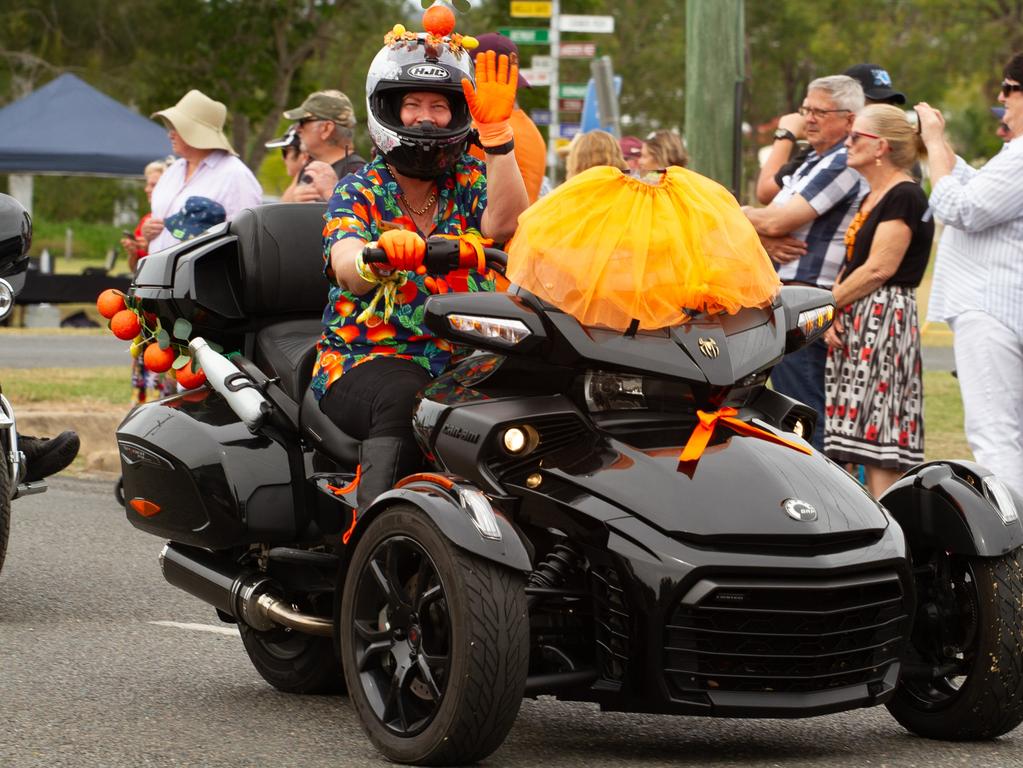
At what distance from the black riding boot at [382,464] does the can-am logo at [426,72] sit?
100 cm

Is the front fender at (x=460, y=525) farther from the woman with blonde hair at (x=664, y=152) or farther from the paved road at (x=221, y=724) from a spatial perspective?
the woman with blonde hair at (x=664, y=152)

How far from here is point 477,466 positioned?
4.52m

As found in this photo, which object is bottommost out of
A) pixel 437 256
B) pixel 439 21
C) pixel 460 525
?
pixel 460 525

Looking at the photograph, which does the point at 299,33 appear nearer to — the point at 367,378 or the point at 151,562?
the point at 151,562

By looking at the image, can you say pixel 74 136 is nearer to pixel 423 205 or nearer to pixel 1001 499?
pixel 423 205

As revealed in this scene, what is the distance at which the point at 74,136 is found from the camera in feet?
87.7

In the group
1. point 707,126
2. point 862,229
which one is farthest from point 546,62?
point 862,229

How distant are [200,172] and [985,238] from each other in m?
4.59

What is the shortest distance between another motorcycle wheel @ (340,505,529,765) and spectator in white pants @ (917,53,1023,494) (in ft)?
11.6

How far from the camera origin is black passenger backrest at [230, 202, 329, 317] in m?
5.68

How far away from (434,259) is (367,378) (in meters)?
0.50

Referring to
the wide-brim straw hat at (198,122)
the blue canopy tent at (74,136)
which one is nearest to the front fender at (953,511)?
the wide-brim straw hat at (198,122)

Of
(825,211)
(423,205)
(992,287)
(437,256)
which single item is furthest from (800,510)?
(825,211)

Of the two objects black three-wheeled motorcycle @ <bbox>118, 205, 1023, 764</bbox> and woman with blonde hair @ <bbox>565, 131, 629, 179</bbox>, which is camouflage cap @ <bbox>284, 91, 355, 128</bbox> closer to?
woman with blonde hair @ <bbox>565, 131, 629, 179</bbox>
